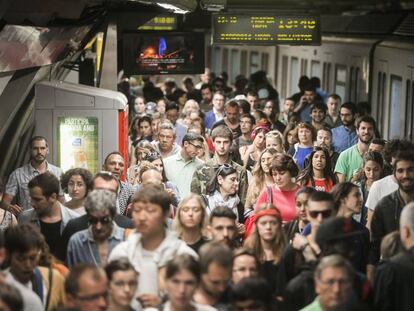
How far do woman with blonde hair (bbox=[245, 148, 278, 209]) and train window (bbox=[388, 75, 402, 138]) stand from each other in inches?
325

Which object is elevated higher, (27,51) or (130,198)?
(27,51)

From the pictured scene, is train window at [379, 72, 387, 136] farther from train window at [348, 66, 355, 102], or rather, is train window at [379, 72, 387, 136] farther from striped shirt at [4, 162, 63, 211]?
striped shirt at [4, 162, 63, 211]

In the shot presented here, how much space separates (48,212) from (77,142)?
17.8 feet

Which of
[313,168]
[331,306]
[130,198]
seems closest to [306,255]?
[331,306]

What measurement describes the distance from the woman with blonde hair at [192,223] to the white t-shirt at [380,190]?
232 centimetres

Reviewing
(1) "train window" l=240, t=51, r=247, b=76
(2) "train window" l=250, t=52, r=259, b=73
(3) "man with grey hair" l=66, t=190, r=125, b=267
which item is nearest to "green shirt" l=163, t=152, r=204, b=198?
(3) "man with grey hair" l=66, t=190, r=125, b=267

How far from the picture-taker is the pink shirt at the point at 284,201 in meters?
12.0

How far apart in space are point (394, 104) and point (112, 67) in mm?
4917

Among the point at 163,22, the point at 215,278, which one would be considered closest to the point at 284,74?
the point at 163,22

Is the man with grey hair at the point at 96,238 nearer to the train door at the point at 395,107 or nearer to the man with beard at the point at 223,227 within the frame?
the man with beard at the point at 223,227

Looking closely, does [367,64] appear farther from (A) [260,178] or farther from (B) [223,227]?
(B) [223,227]

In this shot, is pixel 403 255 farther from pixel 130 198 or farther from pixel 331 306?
pixel 130 198

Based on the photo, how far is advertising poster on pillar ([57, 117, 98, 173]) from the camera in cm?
1620

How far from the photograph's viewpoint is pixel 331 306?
8094 millimetres
